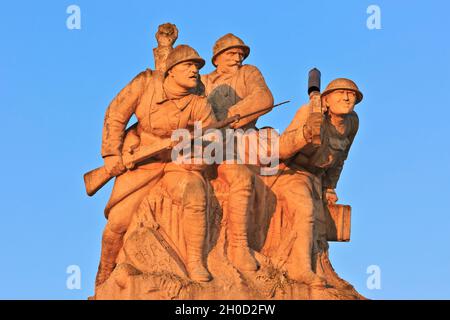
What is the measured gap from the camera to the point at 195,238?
89.9 feet

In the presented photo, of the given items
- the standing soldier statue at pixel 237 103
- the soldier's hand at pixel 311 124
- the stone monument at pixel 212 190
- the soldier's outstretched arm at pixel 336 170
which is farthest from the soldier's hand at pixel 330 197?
the soldier's hand at pixel 311 124

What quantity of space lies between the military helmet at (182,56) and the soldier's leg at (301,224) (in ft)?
7.31

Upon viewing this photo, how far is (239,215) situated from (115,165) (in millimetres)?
1955

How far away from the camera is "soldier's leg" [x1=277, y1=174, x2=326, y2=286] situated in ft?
91.2

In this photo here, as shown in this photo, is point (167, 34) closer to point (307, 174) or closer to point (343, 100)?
point (343, 100)

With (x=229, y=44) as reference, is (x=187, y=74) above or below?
below

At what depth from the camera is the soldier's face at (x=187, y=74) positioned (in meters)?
27.7

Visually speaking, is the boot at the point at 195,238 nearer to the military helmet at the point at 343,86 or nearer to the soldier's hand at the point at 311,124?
the soldier's hand at the point at 311,124

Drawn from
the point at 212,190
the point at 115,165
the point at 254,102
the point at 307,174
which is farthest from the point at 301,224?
the point at 115,165

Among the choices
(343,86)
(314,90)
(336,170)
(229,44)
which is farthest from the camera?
(336,170)

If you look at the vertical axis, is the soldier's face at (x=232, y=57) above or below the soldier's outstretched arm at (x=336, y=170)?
above

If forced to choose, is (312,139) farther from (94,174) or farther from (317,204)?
(94,174)

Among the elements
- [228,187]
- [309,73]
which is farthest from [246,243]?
[309,73]

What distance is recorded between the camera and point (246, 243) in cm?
2772
